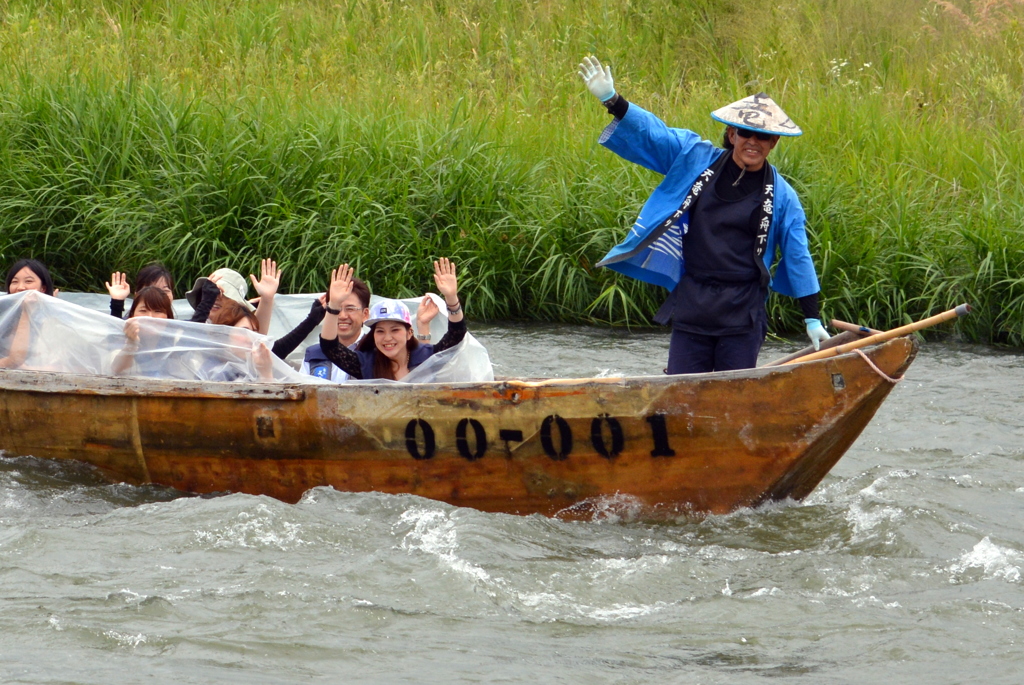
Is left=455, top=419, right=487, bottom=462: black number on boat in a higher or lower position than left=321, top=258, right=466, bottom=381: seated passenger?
lower

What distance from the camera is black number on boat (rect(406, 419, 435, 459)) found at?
517 cm

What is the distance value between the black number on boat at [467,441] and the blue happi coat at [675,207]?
0.99 metres

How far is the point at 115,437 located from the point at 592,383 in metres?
2.08

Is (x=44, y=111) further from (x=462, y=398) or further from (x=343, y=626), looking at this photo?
(x=343, y=626)

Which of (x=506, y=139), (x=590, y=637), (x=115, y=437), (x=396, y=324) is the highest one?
(x=506, y=139)

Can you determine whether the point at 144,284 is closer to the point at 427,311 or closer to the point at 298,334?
the point at 298,334

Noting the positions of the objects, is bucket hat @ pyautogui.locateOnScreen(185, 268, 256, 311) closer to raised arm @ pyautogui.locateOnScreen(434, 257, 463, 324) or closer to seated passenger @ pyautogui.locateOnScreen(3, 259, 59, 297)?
seated passenger @ pyautogui.locateOnScreen(3, 259, 59, 297)

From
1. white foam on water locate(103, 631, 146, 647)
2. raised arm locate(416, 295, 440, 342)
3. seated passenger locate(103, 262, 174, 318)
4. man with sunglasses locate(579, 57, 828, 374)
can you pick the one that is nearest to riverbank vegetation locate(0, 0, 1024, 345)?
seated passenger locate(103, 262, 174, 318)

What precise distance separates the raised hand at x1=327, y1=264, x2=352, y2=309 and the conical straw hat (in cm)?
174

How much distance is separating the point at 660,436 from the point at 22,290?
3.23 metres

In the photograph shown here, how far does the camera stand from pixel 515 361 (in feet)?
27.9

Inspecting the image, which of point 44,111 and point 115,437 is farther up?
point 44,111

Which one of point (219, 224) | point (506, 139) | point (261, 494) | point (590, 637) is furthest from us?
point (506, 139)

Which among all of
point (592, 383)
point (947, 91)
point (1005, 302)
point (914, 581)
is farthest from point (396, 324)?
→ point (947, 91)
